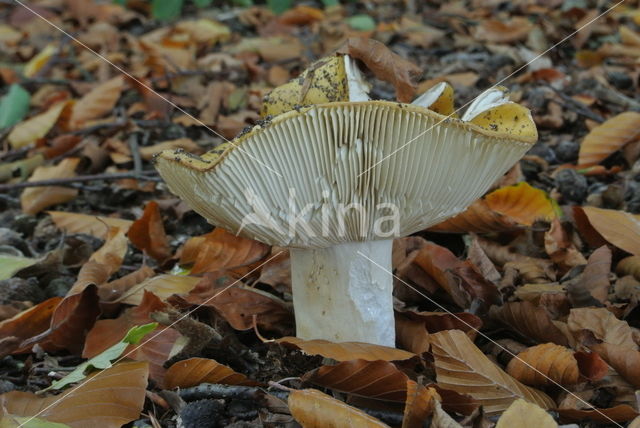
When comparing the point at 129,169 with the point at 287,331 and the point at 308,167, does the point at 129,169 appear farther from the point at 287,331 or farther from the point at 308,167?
the point at 308,167

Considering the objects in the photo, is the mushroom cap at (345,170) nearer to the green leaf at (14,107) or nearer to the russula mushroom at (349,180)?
the russula mushroom at (349,180)

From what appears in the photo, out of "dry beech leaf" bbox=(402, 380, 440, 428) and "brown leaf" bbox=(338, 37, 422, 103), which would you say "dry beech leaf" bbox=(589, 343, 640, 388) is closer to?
"dry beech leaf" bbox=(402, 380, 440, 428)

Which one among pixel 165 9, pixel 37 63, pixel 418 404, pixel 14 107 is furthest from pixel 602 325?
pixel 165 9

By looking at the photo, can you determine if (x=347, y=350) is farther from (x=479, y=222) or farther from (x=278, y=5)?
(x=278, y=5)

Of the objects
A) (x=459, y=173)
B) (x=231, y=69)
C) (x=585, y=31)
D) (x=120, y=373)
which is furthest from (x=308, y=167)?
(x=585, y=31)

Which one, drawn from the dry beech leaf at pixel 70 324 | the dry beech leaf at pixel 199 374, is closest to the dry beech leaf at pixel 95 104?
the dry beech leaf at pixel 70 324
